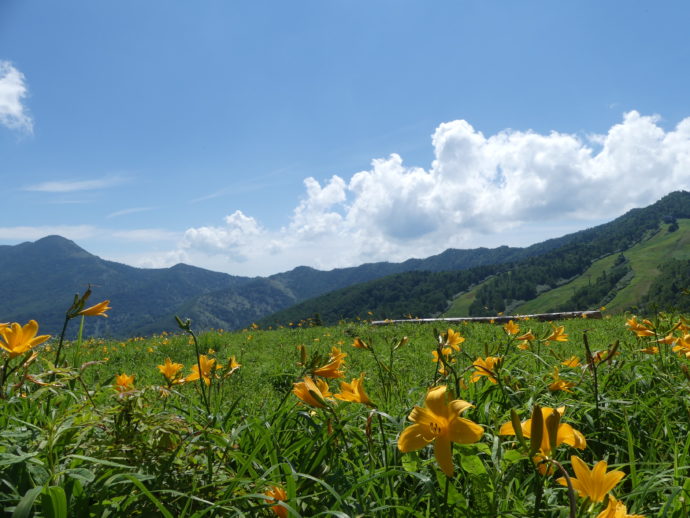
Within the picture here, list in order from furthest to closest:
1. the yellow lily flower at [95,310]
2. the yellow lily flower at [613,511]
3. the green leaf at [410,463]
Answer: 1. the yellow lily flower at [95,310]
2. the green leaf at [410,463]
3. the yellow lily flower at [613,511]

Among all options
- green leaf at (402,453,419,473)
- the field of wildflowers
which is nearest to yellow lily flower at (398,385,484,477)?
the field of wildflowers

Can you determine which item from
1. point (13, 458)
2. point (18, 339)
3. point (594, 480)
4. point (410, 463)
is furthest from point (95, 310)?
point (594, 480)

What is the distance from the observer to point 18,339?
66.3 inches

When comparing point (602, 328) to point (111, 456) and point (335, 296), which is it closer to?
point (111, 456)

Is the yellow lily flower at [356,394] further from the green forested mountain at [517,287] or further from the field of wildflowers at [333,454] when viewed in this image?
the green forested mountain at [517,287]

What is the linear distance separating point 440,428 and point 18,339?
5.37ft

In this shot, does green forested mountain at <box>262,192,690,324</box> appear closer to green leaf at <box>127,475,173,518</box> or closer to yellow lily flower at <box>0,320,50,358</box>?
yellow lily flower at <box>0,320,50,358</box>

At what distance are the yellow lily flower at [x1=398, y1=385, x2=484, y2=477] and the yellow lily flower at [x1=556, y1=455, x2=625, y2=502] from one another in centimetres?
26

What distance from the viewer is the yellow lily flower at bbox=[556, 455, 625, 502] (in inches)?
40.1

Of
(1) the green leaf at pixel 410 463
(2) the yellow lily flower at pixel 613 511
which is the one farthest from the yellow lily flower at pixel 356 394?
(2) the yellow lily flower at pixel 613 511

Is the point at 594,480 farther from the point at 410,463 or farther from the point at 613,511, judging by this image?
the point at 410,463

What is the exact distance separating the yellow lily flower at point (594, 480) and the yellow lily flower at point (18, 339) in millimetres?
1782

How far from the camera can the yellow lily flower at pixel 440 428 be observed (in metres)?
1.04

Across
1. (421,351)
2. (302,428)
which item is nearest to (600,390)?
(302,428)
